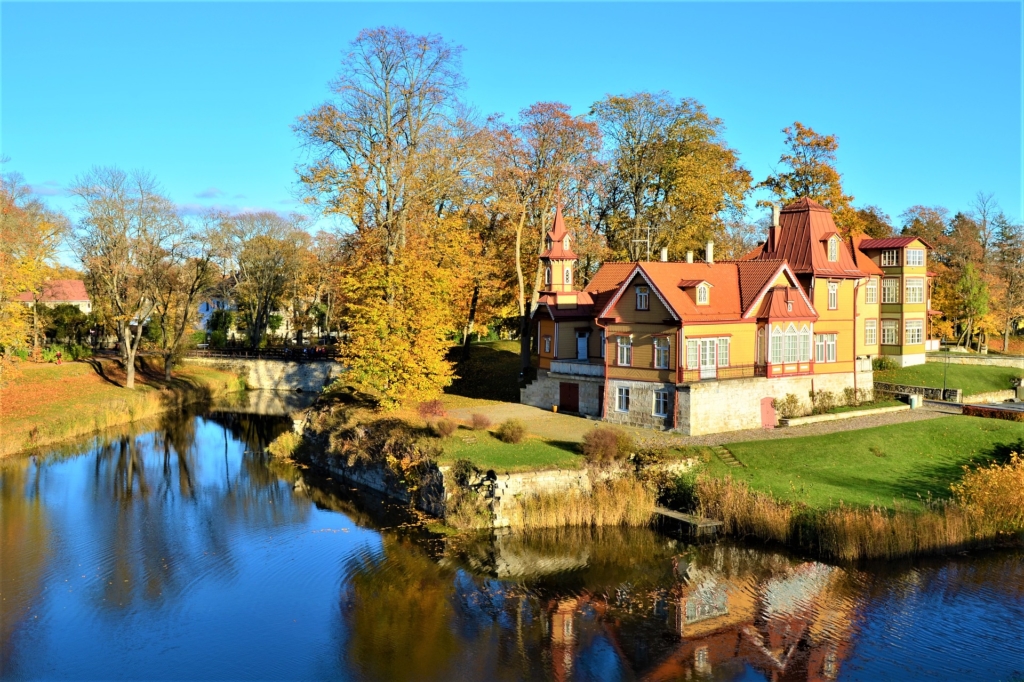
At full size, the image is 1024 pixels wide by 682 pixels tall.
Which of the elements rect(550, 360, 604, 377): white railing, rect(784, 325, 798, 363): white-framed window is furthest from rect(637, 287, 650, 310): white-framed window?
rect(784, 325, 798, 363): white-framed window

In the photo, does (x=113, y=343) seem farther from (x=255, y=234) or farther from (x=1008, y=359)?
(x=1008, y=359)

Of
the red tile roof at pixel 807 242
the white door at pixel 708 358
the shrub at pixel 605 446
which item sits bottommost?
the shrub at pixel 605 446

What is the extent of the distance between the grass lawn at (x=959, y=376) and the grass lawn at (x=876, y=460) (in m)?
9.33

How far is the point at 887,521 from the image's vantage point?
23938mm

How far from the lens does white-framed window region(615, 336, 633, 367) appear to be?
35094mm

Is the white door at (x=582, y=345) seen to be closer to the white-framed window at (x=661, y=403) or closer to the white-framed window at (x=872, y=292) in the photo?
the white-framed window at (x=661, y=403)

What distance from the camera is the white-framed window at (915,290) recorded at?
156 feet

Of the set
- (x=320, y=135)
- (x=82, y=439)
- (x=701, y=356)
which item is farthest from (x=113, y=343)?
(x=701, y=356)

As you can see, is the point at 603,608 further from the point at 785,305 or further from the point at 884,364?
the point at 884,364

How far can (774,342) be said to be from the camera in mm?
A: 35875

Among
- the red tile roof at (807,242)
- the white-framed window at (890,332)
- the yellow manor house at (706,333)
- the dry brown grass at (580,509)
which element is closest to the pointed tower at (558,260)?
the yellow manor house at (706,333)

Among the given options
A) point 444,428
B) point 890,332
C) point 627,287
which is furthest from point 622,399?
point 890,332

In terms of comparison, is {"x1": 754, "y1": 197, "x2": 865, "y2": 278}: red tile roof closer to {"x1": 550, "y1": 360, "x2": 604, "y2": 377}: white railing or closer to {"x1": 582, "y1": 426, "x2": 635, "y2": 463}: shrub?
{"x1": 550, "y1": 360, "x2": 604, "y2": 377}: white railing

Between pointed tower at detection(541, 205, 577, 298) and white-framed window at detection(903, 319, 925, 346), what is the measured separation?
20589 mm
